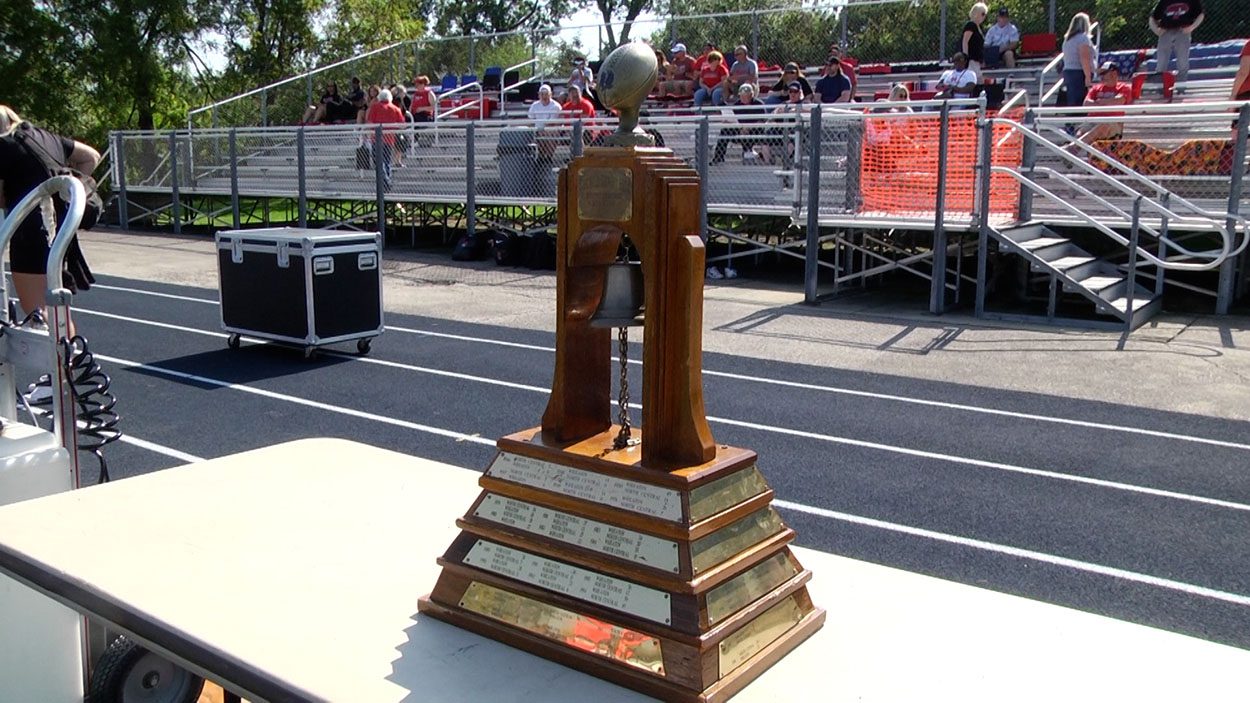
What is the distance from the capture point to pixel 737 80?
58.1 feet

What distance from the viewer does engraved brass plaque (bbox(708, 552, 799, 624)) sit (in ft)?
6.26

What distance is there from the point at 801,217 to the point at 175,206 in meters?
15.2

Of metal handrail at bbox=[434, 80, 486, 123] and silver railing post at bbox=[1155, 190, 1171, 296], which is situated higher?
metal handrail at bbox=[434, 80, 486, 123]

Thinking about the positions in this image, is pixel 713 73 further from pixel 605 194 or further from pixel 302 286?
pixel 605 194

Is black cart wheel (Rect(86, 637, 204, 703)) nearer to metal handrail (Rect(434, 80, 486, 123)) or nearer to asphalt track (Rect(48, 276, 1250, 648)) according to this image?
asphalt track (Rect(48, 276, 1250, 648))

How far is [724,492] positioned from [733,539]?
0.29 feet

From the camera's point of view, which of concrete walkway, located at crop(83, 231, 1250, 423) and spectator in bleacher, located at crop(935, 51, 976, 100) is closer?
concrete walkway, located at crop(83, 231, 1250, 423)

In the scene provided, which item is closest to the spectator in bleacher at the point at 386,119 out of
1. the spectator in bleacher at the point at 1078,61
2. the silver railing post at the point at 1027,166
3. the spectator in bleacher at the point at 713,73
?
the spectator in bleacher at the point at 713,73

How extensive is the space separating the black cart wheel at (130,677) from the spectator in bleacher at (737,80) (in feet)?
49.7

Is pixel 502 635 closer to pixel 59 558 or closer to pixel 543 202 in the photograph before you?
pixel 59 558

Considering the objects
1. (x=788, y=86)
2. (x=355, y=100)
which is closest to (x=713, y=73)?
(x=788, y=86)

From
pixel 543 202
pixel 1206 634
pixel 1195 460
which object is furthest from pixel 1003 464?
pixel 543 202

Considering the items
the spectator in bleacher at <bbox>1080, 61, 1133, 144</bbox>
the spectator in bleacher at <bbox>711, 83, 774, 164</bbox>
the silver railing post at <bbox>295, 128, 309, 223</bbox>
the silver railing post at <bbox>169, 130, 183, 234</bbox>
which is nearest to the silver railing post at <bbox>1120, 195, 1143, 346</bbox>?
the spectator in bleacher at <bbox>1080, 61, 1133, 144</bbox>

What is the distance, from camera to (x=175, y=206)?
22.9 metres
